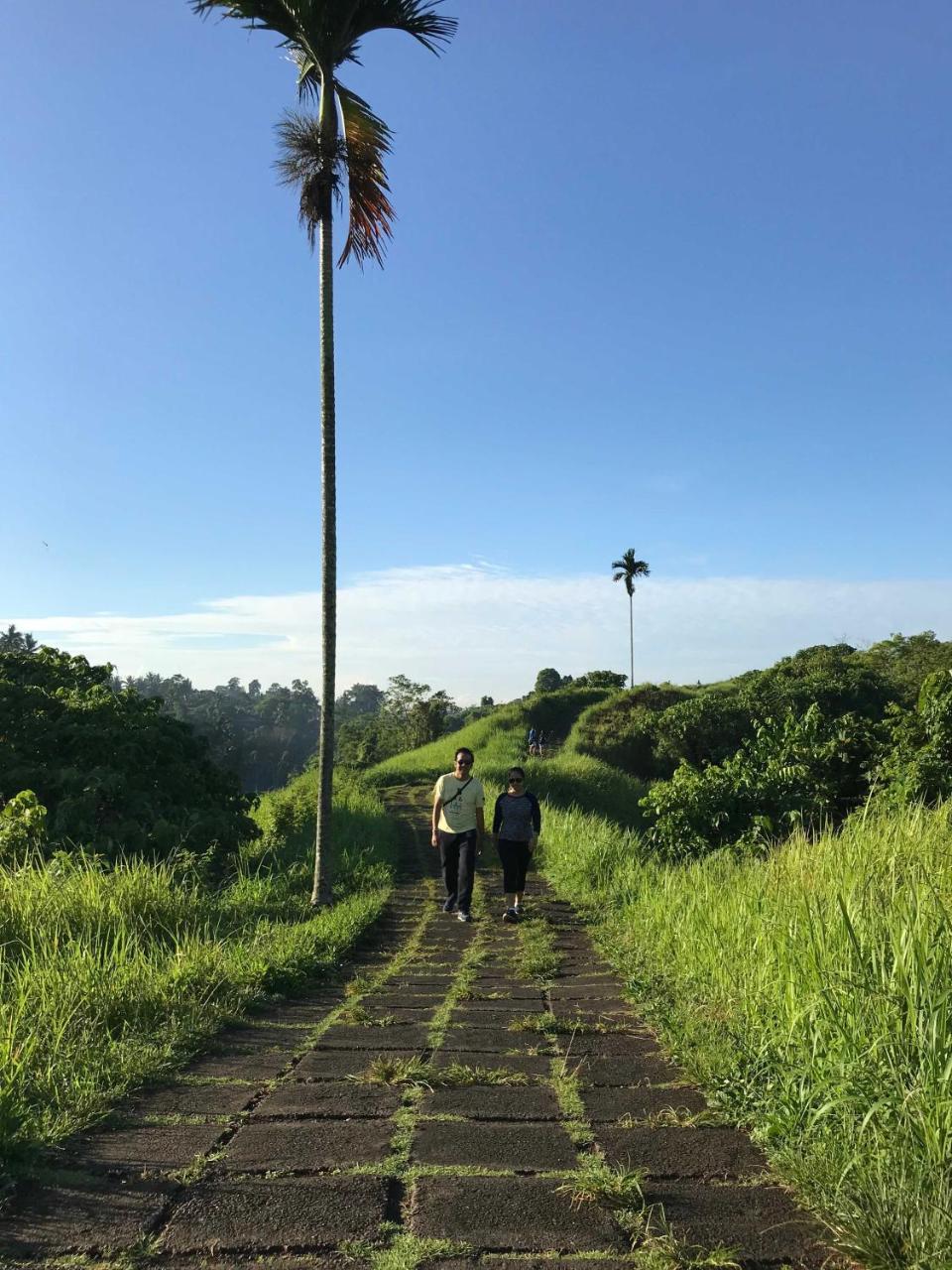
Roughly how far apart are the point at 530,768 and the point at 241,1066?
2106cm

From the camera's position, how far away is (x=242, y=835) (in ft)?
41.0

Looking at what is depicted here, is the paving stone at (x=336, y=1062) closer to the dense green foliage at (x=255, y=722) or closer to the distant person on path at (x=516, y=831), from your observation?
the distant person on path at (x=516, y=831)

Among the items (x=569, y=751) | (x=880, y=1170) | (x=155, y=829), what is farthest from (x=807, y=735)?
(x=569, y=751)

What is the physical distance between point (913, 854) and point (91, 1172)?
4.03 metres

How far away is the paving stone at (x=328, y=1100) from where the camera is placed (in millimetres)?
3236

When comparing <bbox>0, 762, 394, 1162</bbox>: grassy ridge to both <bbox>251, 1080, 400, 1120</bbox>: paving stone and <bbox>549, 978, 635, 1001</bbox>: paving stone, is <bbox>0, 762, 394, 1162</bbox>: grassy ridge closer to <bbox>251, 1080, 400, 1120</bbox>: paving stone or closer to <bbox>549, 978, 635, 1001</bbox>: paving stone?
<bbox>251, 1080, 400, 1120</bbox>: paving stone

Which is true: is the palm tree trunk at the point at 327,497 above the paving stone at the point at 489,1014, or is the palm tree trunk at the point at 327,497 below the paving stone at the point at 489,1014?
above

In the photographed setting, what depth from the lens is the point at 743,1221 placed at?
95.0 inches

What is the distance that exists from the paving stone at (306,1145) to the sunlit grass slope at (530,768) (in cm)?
1681

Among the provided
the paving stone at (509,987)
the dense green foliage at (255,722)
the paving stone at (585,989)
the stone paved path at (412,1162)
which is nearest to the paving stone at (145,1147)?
the stone paved path at (412,1162)

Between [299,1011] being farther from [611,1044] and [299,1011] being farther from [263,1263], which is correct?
[263,1263]

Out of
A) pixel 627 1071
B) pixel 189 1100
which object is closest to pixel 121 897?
pixel 189 1100

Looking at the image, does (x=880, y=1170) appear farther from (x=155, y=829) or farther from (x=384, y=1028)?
(x=155, y=829)

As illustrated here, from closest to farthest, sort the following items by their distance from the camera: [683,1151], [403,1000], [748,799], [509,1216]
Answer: [509,1216] < [683,1151] < [403,1000] < [748,799]
